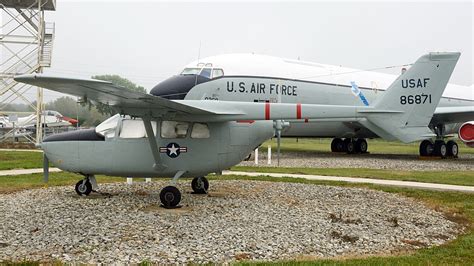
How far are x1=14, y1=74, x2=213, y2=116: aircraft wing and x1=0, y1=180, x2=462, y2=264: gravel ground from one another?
6.97ft

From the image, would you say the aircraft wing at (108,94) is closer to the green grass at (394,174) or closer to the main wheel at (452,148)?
the green grass at (394,174)

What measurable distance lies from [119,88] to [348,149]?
23926mm

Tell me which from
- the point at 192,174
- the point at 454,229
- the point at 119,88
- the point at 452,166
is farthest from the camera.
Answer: the point at 452,166

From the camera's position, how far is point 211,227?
27.0ft

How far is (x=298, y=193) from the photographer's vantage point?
1250 cm

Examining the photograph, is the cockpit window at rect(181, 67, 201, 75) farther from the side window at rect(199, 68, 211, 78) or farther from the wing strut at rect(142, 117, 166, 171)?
the wing strut at rect(142, 117, 166, 171)

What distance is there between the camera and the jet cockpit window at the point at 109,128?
35.5 feet

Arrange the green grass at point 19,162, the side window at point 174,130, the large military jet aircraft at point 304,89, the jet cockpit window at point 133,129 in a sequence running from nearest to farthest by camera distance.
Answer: the side window at point 174,130
the jet cockpit window at point 133,129
the green grass at point 19,162
the large military jet aircraft at point 304,89

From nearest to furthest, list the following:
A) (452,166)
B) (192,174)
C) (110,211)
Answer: (110,211) < (192,174) < (452,166)

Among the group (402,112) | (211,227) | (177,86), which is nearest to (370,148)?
(177,86)

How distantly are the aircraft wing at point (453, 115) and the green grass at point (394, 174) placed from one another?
20.0 ft

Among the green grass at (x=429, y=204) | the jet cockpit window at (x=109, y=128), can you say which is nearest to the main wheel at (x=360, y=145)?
the green grass at (x=429, y=204)

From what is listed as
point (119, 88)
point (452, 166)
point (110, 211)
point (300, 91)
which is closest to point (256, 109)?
point (119, 88)

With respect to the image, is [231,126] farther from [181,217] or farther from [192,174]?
[181,217]
